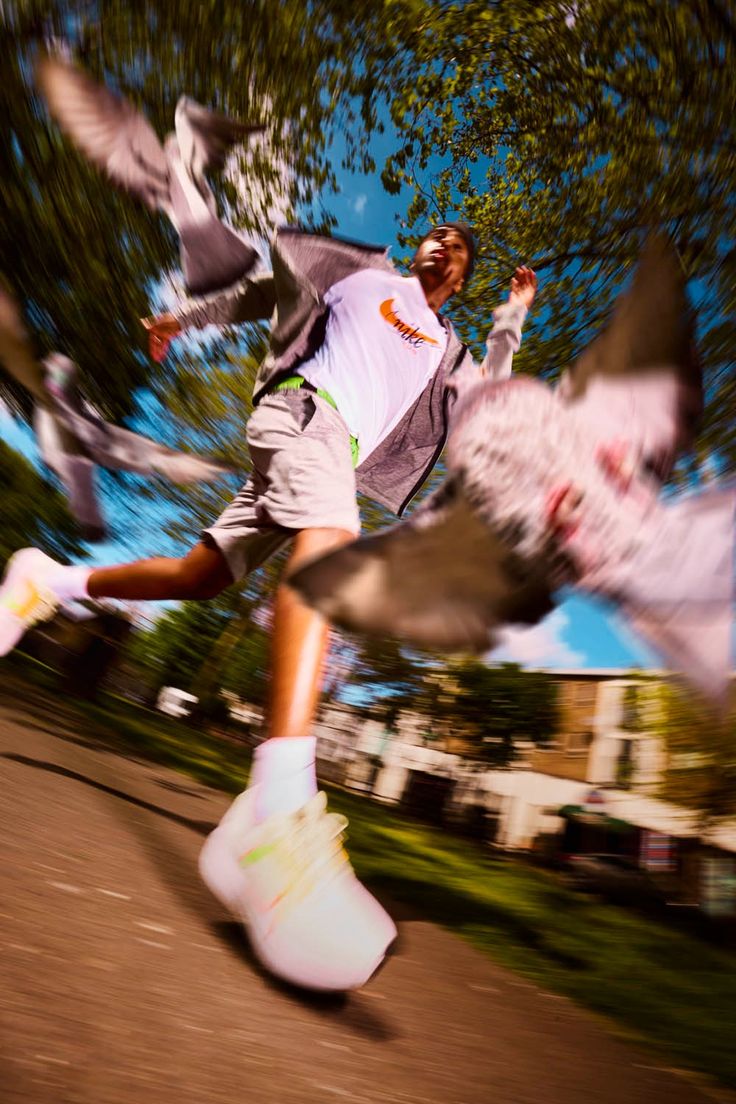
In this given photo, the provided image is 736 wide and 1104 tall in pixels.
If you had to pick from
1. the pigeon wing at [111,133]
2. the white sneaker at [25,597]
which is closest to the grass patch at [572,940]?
the white sneaker at [25,597]

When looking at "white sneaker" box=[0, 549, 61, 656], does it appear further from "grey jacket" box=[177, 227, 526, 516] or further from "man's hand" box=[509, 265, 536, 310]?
"man's hand" box=[509, 265, 536, 310]

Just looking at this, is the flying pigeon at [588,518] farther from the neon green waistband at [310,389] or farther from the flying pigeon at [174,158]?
the flying pigeon at [174,158]

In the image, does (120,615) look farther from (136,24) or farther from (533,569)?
(533,569)

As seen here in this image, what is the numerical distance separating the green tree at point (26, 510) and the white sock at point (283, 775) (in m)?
4.00

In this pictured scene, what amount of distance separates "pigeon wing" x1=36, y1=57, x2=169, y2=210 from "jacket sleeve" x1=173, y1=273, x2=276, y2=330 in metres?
0.36

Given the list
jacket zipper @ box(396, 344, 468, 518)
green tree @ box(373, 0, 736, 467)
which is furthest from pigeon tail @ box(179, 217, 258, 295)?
green tree @ box(373, 0, 736, 467)

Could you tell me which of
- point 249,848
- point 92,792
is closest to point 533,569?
point 249,848

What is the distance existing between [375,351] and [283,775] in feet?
2.26

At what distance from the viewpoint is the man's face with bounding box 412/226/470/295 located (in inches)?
51.8

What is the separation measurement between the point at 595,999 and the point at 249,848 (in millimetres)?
734

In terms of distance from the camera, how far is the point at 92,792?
1265 millimetres

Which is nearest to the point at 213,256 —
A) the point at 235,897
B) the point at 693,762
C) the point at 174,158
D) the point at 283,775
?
the point at 174,158

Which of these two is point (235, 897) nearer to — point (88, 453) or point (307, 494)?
point (307, 494)

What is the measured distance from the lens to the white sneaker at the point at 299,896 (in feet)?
2.15
